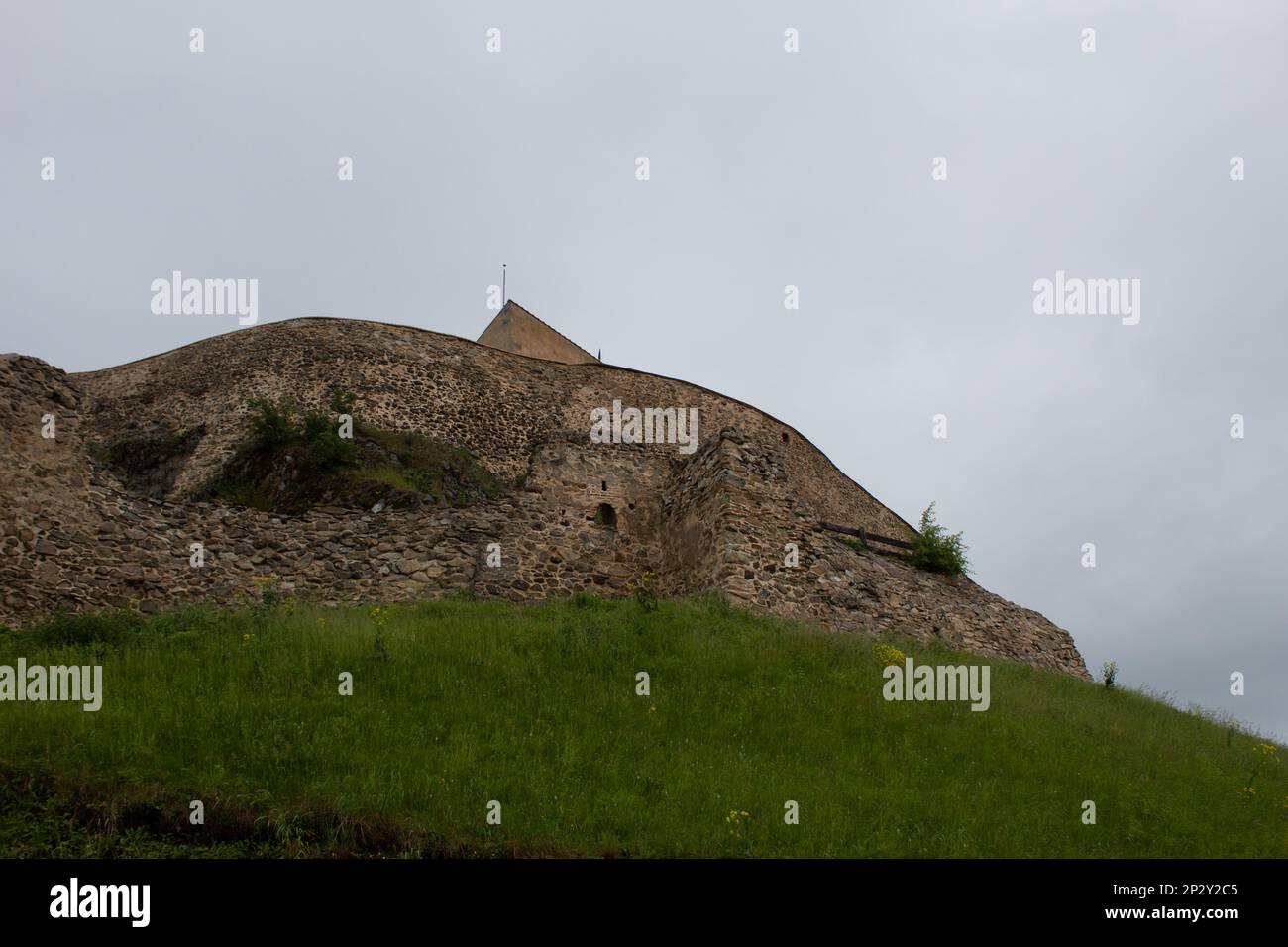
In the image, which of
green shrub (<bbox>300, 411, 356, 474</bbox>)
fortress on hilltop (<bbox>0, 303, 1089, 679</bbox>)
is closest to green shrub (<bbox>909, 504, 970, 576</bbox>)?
fortress on hilltop (<bbox>0, 303, 1089, 679</bbox>)

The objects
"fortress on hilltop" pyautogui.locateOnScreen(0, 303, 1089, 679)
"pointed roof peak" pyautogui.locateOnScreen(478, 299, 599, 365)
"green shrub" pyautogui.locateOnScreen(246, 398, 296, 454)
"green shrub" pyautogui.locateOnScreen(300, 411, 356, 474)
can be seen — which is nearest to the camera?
"fortress on hilltop" pyautogui.locateOnScreen(0, 303, 1089, 679)

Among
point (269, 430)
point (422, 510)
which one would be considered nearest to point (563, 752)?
point (422, 510)

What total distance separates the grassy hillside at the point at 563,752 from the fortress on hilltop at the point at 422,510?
5.11ft

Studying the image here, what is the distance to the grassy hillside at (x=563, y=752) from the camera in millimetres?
7516

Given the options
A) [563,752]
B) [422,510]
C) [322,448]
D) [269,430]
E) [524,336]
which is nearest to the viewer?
[563,752]

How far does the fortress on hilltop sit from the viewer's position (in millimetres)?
13023

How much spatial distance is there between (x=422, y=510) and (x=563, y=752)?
27.3ft

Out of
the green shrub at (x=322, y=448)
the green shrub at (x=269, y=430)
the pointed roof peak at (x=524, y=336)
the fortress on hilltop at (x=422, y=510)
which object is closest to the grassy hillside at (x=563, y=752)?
the fortress on hilltop at (x=422, y=510)

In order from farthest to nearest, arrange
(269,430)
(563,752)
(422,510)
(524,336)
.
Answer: (524,336)
(269,430)
(422,510)
(563,752)

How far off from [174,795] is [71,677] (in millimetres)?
3054

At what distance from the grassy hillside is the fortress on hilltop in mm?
1558

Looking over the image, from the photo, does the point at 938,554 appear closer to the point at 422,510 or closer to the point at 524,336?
the point at 422,510

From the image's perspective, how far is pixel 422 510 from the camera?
1662 cm

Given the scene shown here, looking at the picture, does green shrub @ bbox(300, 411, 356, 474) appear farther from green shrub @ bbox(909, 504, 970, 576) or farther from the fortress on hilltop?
green shrub @ bbox(909, 504, 970, 576)
